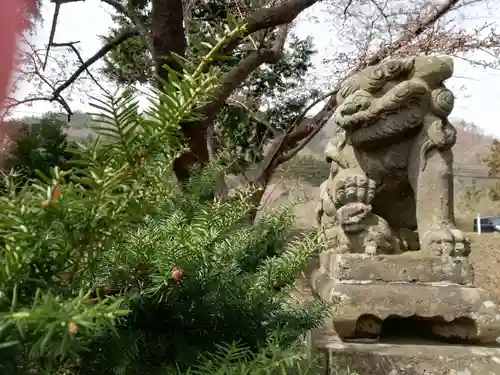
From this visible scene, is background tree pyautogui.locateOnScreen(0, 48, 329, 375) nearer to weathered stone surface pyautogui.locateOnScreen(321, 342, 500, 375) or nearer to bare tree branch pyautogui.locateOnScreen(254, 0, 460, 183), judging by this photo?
weathered stone surface pyautogui.locateOnScreen(321, 342, 500, 375)

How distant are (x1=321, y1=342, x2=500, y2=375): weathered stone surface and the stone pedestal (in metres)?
0.05

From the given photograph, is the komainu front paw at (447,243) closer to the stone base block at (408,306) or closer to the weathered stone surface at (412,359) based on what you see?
the stone base block at (408,306)

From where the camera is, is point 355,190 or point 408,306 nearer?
point 408,306

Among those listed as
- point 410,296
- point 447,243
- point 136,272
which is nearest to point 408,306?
point 410,296

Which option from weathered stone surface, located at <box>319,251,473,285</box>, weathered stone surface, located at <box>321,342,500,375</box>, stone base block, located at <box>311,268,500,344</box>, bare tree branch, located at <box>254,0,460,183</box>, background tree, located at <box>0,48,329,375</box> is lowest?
weathered stone surface, located at <box>321,342,500,375</box>

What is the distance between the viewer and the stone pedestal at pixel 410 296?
4.08ft

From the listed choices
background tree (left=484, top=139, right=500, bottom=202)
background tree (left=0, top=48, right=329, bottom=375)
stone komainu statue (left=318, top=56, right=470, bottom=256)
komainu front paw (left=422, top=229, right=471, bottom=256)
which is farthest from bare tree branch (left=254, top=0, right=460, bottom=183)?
background tree (left=484, top=139, right=500, bottom=202)

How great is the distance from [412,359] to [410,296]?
0.46 feet

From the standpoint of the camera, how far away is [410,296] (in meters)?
1.25

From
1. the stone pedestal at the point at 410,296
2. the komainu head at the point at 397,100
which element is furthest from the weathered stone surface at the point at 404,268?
the komainu head at the point at 397,100

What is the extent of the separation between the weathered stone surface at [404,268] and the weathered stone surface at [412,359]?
0.15 metres

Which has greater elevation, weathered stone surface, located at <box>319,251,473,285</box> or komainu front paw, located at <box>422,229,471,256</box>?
komainu front paw, located at <box>422,229,471,256</box>

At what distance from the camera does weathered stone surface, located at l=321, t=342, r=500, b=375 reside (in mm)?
1189

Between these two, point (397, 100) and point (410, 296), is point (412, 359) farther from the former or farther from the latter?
point (397, 100)
